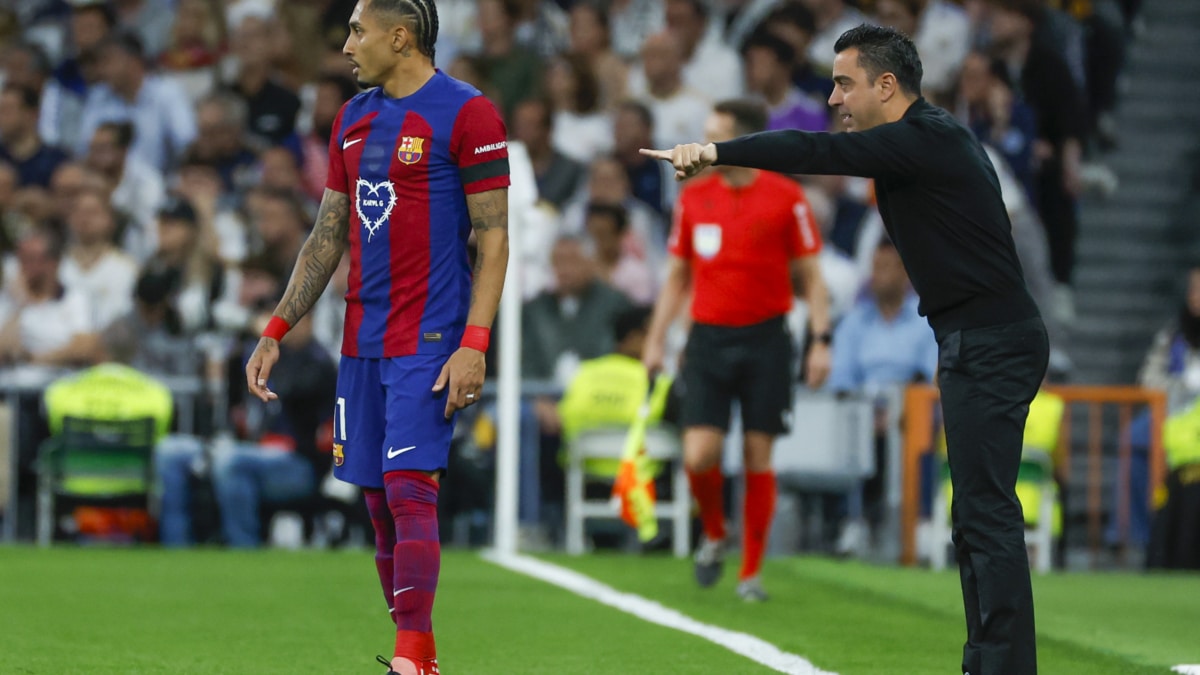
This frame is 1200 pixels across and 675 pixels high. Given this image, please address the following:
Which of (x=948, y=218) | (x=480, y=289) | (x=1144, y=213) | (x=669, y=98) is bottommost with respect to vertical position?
(x=480, y=289)

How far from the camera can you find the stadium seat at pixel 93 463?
1371 centimetres

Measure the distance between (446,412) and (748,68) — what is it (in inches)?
444

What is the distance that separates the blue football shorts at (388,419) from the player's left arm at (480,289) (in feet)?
0.19

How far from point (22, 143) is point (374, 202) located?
11.3 m

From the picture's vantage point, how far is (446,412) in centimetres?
632

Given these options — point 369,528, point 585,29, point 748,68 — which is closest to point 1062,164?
point 748,68

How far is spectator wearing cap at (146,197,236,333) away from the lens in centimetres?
1527

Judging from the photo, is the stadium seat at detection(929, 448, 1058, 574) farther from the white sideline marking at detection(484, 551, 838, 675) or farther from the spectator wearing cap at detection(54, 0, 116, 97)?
the spectator wearing cap at detection(54, 0, 116, 97)

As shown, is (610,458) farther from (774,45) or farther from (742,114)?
(774,45)

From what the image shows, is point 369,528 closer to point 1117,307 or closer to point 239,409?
point 239,409

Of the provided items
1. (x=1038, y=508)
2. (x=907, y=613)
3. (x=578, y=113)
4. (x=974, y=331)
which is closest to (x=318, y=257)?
(x=974, y=331)

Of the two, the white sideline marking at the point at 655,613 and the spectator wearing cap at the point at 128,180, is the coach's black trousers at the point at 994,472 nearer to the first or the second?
the white sideline marking at the point at 655,613

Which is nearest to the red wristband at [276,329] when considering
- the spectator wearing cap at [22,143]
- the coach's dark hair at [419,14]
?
the coach's dark hair at [419,14]

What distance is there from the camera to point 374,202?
252 inches
